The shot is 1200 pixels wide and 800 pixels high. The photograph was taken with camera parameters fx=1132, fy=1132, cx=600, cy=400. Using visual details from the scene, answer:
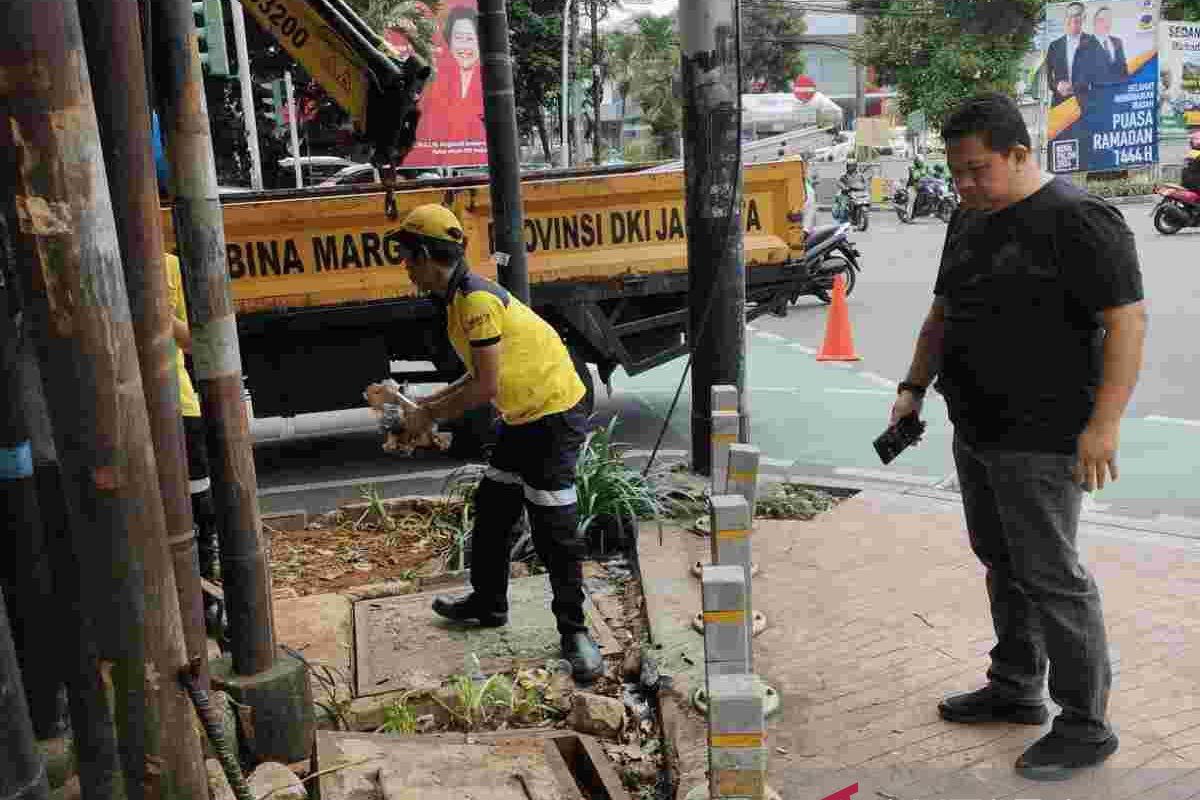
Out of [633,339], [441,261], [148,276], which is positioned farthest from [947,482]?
[148,276]

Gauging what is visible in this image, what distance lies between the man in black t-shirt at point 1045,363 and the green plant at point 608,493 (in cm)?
236

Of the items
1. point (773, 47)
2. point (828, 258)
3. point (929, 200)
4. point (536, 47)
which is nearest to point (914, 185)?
point (929, 200)

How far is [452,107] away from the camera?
24.7 meters

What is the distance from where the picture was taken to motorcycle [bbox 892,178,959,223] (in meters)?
25.1

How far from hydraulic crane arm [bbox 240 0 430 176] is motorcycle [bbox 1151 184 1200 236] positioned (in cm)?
1569

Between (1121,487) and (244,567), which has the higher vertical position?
(244,567)

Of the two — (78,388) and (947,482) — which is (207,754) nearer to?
(78,388)

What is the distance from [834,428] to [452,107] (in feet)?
61.1

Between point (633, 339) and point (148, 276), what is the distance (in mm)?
5414

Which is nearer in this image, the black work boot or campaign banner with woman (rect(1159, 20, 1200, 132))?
the black work boot

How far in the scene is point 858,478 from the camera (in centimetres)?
672

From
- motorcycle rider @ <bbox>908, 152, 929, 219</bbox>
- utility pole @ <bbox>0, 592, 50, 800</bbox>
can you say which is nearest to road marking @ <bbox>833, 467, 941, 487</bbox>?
utility pole @ <bbox>0, 592, 50, 800</bbox>

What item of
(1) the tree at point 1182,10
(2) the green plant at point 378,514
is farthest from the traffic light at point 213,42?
(1) the tree at point 1182,10

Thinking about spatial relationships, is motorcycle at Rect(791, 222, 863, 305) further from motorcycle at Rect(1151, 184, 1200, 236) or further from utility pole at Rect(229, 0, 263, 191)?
motorcycle at Rect(1151, 184, 1200, 236)
